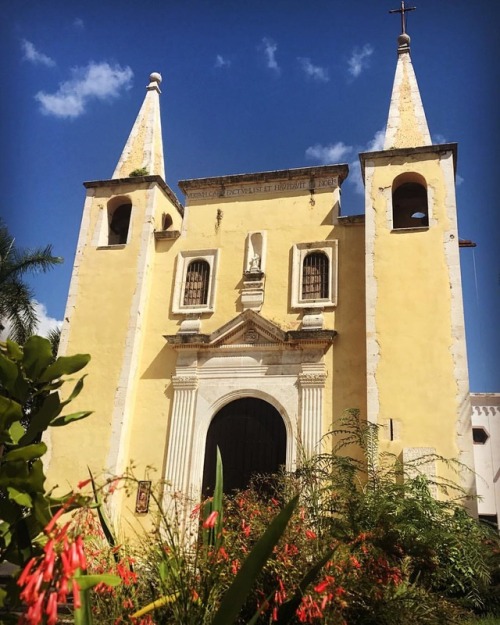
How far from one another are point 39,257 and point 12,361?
42.9ft

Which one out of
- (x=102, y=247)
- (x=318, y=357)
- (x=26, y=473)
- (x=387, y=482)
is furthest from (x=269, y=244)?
(x=26, y=473)

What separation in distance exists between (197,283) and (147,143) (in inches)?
177

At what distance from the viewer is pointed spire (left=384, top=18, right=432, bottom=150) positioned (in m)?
12.9

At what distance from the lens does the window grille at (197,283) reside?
42.8 feet

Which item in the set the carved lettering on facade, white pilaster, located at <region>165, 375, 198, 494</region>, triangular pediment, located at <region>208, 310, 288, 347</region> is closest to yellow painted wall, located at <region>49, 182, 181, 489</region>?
the carved lettering on facade

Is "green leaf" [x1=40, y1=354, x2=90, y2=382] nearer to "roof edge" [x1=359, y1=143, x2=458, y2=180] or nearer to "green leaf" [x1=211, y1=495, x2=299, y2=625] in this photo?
"green leaf" [x1=211, y1=495, x2=299, y2=625]

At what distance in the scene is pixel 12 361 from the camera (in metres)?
3.18

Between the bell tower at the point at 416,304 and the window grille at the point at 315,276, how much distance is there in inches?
42.2

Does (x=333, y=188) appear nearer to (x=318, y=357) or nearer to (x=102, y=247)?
(x=318, y=357)

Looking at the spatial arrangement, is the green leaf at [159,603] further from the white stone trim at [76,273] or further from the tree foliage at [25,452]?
the white stone trim at [76,273]

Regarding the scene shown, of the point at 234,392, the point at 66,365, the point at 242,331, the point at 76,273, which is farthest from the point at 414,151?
the point at 66,365

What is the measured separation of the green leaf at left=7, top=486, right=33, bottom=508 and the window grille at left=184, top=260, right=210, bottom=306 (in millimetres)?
10221

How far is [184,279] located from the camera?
1323cm

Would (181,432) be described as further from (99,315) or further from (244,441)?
(99,315)
